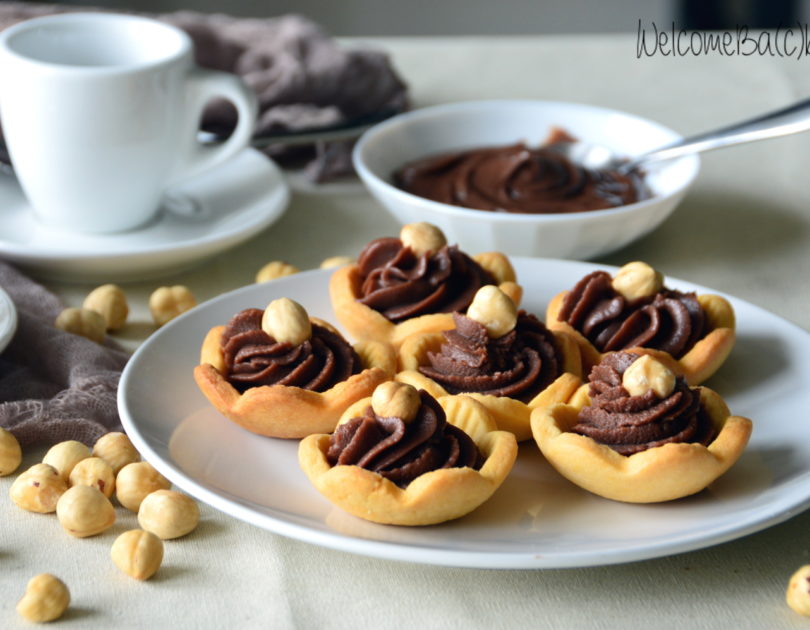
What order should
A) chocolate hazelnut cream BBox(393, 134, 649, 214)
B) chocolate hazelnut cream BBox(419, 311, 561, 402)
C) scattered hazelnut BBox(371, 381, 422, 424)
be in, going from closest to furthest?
scattered hazelnut BBox(371, 381, 422, 424)
chocolate hazelnut cream BBox(419, 311, 561, 402)
chocolate hazelnut cream BBox(393, 134, 649, 214)

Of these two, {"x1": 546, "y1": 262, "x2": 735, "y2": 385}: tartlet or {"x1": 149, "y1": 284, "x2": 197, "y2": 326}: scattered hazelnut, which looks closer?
{"x1": 546, "y1": 262, "x2": 735, "y2": 385}: tartlet

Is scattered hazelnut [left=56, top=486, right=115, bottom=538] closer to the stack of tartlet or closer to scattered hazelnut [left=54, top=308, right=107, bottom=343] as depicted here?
the stack of tartlet

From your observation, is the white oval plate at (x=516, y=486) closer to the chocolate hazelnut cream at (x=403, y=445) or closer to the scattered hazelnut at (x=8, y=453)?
the chocolate hazelnut cream at (x=403, y=445)

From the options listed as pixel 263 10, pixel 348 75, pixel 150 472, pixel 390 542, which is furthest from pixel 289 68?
pixel 263 10

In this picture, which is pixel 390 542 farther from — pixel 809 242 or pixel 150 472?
pixel 809 242

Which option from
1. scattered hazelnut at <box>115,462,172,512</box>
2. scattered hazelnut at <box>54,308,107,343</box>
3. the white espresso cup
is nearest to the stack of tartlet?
scattered hazelnut at <box>115,462,172,512</box>

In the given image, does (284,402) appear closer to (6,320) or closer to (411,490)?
(411,490)
